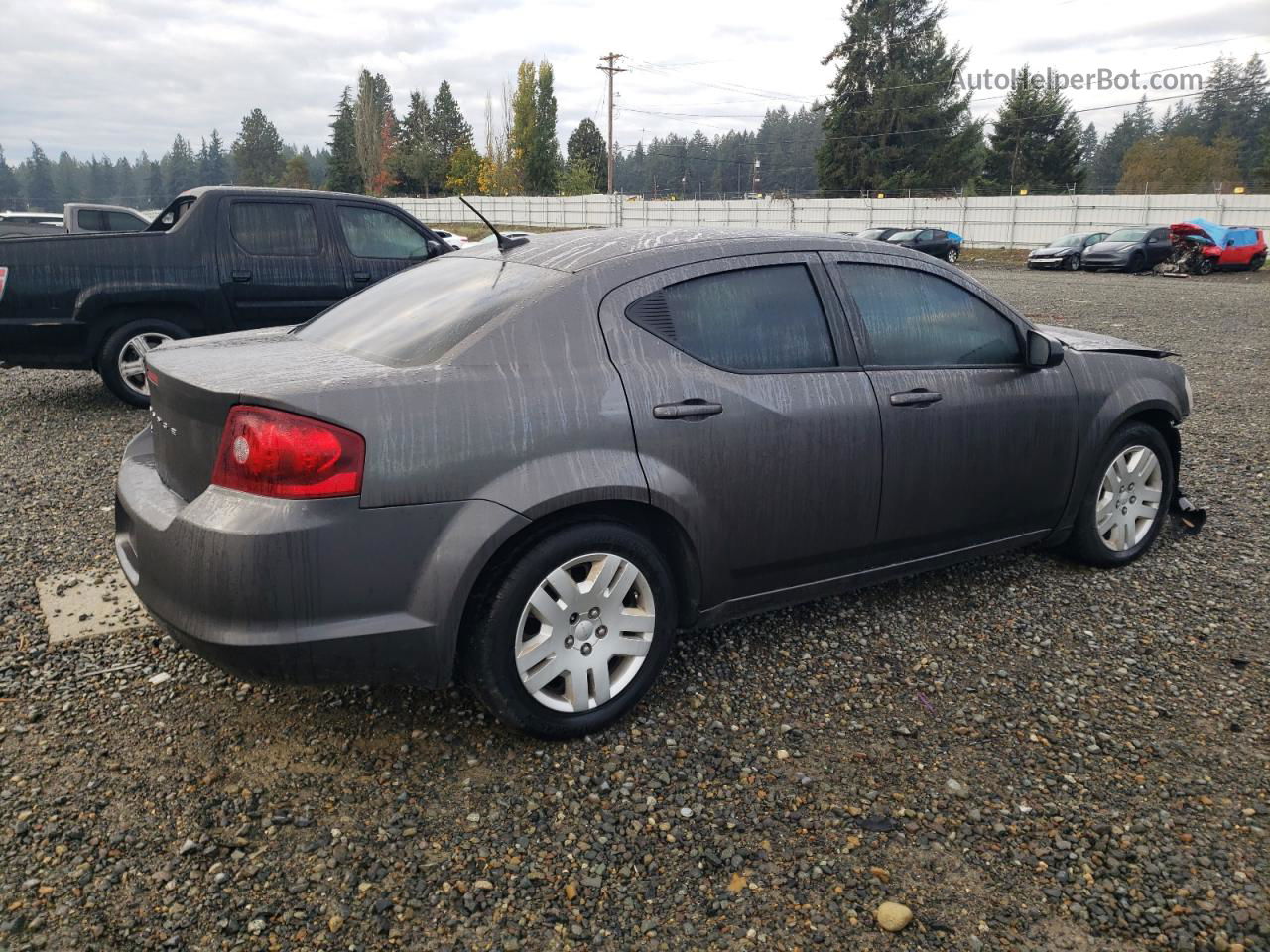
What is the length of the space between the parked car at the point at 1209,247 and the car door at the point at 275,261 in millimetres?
27472

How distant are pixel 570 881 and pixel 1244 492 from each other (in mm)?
5171

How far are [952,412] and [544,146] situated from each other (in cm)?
7117

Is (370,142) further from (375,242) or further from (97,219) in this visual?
(375,242)

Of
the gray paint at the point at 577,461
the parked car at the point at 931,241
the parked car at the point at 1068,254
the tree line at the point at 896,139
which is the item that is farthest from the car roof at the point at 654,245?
the tree line at the point at 896,139

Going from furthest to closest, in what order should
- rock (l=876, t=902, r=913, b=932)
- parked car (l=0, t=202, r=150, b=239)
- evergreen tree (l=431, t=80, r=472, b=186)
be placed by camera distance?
evergreen tree (l=431, t=80, r=472, b=186) < parked car (l=0, t=202, r=150, b=239) < rock (l=876, t=902, r=913, b=932)

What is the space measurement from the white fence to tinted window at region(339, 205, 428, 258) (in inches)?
892

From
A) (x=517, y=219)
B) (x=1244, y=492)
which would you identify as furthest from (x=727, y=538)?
(x=517, y=219)

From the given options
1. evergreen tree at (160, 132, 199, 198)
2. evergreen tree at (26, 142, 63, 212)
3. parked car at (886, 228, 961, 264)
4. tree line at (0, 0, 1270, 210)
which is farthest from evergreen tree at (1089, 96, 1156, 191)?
evergreen tree at (26, 142, 63, 212)

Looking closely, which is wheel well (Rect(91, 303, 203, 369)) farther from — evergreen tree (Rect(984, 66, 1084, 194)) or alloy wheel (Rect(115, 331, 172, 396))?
evergreen tree (Rect(984, 66, 1084, 194))

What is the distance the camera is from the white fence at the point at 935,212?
3553 cm

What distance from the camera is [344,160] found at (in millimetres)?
84750

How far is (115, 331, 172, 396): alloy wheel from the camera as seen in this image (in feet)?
23.6

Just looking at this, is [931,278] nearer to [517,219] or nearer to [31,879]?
[31,879]

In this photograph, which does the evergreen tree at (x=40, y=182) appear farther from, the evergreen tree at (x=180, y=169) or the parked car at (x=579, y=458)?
the parked car at (x=579, y=458)
